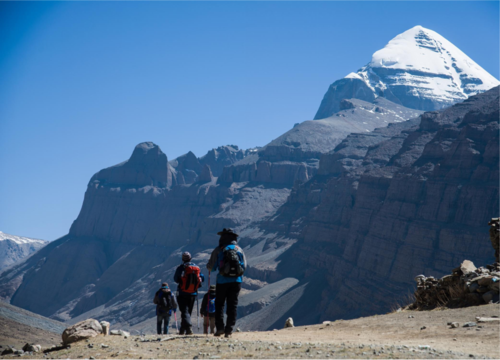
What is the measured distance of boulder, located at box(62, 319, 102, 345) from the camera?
46.7 feet

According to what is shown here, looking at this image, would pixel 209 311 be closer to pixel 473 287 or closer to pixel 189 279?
pixel 189 279

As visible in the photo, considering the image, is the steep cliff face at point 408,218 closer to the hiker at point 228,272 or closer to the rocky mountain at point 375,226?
the rocky mountain at point 375,226

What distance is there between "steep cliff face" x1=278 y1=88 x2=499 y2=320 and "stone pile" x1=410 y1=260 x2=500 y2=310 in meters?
57.1

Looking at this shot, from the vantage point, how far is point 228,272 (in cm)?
1324

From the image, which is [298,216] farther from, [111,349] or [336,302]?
[111,349]

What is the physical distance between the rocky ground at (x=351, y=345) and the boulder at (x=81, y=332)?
33cm

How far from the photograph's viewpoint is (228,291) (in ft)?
44.3

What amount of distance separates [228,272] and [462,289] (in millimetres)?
9959

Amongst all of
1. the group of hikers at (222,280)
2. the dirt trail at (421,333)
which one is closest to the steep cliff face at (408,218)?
the dirt trail at (421,333)

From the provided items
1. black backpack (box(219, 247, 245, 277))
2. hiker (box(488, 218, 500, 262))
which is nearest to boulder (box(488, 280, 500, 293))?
hiker (box(488, 218, 500, 262))

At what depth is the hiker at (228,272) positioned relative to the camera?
1328 centimetres

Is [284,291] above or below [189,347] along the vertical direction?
below

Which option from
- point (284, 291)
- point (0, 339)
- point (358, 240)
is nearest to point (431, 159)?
point (358, 240)

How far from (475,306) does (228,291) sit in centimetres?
895
